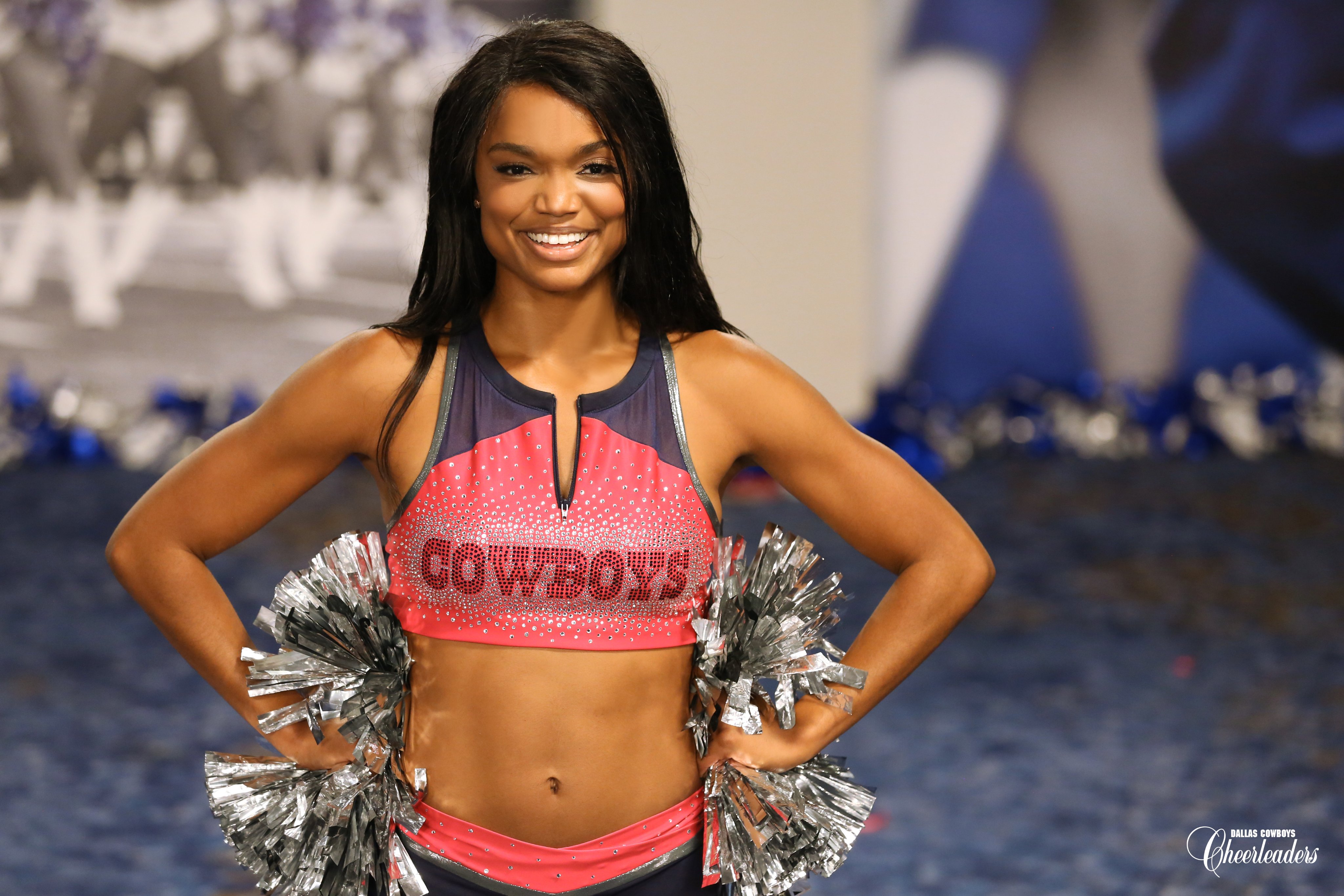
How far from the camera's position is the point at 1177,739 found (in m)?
3.69

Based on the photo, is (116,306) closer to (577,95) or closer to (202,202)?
(202,202)

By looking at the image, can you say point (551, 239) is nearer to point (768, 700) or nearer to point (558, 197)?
point (558, 197)

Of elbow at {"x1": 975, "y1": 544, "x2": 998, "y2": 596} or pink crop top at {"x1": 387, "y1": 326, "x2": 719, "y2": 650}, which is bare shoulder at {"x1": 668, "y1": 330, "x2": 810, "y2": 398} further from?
elbow at {"x1": 975, "y1": 544, "x2": 998, "y2": 596}

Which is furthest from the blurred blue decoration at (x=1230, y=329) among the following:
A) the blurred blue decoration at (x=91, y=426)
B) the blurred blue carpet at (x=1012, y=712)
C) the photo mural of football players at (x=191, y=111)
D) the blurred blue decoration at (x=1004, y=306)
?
the blurred blue decoration at (x=91, y=426)

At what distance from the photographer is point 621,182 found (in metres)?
1.48

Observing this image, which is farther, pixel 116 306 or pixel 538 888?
pixel 116 306

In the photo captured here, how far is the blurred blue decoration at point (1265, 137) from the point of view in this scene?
750cm

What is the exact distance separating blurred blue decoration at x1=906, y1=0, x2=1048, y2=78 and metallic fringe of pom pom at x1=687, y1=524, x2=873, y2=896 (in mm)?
6553

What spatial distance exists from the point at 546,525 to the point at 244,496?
Answer: 342 millimetres

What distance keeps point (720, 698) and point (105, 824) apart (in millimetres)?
2188

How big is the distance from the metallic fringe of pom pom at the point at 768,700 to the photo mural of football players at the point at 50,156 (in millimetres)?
6503

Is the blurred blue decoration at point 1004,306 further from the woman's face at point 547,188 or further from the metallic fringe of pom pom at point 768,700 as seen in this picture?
the woman's face at point 547,188

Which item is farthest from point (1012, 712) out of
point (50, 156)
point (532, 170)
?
point (50, 156)

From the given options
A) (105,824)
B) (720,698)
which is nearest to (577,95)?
(720,698)
